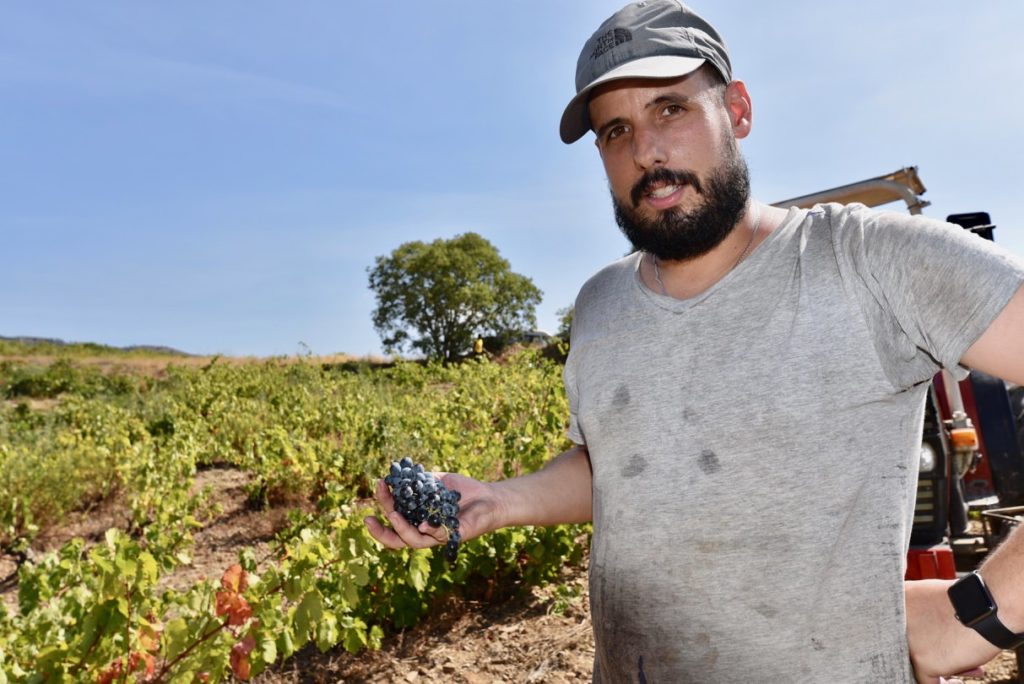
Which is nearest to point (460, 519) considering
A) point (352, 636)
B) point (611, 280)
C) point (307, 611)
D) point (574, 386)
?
point (574, 386)

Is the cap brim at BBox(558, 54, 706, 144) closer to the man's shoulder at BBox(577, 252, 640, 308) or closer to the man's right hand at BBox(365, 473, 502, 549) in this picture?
the man's shoulder at BBox(577, 252, 640, 308)

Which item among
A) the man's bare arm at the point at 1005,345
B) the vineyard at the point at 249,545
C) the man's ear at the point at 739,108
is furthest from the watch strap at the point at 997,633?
the vineyard at the point at 249,545

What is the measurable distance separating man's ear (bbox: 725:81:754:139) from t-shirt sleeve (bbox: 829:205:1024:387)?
363mm

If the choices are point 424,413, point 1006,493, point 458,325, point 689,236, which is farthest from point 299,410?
point 458,325

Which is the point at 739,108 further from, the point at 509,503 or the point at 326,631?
the point at 326,631

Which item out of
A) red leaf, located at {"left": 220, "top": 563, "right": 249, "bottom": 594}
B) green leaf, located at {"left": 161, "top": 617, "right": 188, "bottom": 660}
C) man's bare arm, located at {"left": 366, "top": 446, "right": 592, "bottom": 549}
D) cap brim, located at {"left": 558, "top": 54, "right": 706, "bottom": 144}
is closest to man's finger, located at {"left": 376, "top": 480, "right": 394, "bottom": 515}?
man's bare arm, located at {"left": 366, "top": 446, "right": 592, "bottom": 549}

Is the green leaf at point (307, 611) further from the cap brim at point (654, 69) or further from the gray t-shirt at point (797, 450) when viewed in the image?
the cap brim at point (654, 69)

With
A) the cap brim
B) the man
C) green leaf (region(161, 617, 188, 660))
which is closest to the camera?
the man

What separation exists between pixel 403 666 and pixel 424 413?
4.72m

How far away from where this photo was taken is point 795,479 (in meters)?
1.36

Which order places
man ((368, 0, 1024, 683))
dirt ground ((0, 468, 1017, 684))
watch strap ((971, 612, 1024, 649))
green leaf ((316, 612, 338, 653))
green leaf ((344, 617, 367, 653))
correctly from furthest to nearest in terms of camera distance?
1. dirt ground ((0, 468, 1017, 684))
2. green leaf ((344, 617, 367, 653))
3. green leaf ((316, 612, 338, 653))
4. man ((368, 0, 1024, 683))
5. watch strap ((971, 612, 1024, 649))

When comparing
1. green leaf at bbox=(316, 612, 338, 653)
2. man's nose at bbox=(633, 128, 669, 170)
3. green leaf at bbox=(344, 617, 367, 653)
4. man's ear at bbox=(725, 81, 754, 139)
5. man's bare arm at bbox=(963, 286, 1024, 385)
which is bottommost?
green leaf at bbox=(344, 617, 367, 653)

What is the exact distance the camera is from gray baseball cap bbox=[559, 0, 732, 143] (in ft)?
5.05

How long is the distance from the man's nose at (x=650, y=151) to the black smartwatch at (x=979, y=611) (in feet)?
2.90
